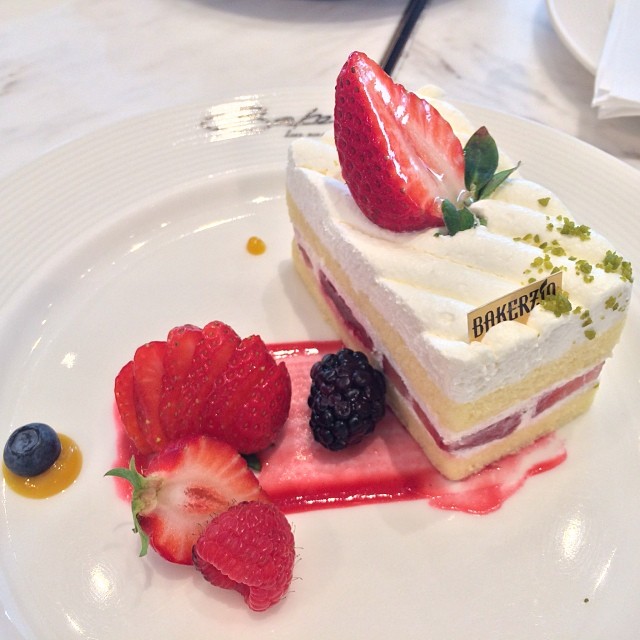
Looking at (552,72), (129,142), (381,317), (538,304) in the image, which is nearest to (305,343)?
(381,317)

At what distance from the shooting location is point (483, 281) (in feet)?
5.00

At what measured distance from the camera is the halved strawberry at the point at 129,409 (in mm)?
1734

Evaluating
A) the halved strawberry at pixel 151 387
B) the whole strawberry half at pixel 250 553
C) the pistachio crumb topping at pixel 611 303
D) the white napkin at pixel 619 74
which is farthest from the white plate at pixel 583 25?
the whole strawberry half at pixel 250 553

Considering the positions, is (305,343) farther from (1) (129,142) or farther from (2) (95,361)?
(1) (129,142)

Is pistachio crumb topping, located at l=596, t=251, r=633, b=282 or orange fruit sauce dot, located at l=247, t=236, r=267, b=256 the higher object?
pistachio crumb topping, located at l=596, t=251, r=633, b=282

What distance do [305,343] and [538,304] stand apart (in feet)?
2.66

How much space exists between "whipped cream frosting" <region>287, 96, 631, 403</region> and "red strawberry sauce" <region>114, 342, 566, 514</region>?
1.14 ft

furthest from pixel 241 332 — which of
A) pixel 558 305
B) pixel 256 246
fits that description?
pixel 558 305

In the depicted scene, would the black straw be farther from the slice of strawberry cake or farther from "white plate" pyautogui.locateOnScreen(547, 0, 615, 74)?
the slice of strawberry cake

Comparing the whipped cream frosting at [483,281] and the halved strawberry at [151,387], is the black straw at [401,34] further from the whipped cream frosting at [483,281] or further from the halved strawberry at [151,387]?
the halved strawberry at [151,387]

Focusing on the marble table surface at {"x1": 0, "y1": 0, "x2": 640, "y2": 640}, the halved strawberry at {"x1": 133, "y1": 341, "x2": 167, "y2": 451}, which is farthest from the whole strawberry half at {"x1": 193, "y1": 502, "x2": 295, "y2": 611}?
the marble table surface at {"x1": 0, "y1": 0, "x2": 640, "y2": 640}

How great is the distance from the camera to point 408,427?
1866mm

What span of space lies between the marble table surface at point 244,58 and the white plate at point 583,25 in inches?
7.3

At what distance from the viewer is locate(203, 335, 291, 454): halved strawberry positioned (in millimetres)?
1637
